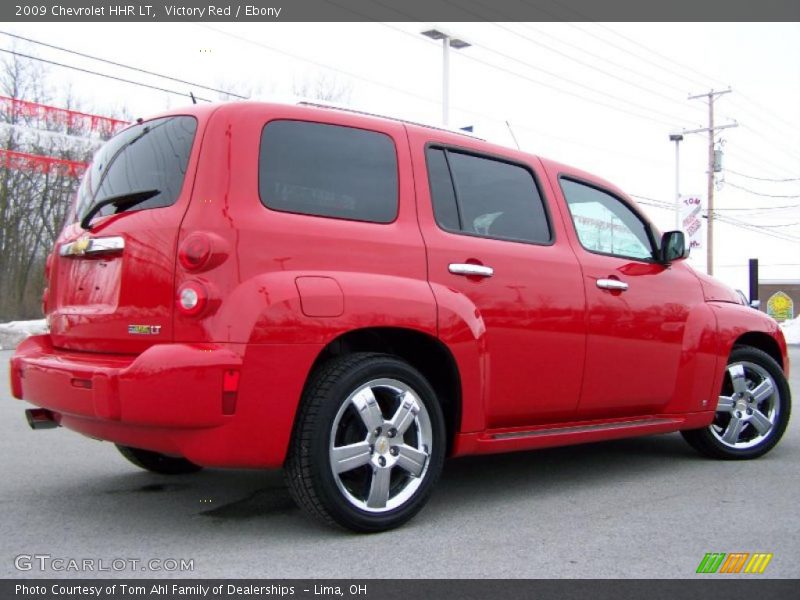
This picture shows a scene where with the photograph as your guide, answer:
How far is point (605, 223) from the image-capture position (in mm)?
5086

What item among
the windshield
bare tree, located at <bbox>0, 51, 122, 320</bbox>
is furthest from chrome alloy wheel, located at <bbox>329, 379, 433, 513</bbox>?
bare tree, located at <bbox>0, 51, 122, 320</bbox>

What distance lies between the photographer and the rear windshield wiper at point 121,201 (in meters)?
3.60

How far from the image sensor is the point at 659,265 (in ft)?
16.9

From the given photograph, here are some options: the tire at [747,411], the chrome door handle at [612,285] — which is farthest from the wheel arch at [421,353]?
the tire at [747,411]

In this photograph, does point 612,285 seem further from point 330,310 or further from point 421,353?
point 330,310

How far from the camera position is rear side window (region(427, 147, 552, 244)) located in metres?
4.12

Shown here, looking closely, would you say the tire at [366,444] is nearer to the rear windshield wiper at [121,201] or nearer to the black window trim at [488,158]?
the black window trim at [488,158]

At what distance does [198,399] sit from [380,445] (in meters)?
0.86

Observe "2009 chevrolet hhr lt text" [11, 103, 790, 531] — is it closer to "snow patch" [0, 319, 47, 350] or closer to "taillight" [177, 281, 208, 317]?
"taillight" [177, 281, 208, 317]

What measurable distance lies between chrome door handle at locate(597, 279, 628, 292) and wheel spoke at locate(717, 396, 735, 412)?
4.08ft

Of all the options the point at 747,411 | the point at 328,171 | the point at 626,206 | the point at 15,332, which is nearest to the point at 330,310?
the point at 328,171

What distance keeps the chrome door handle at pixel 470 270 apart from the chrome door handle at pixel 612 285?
0.89m
